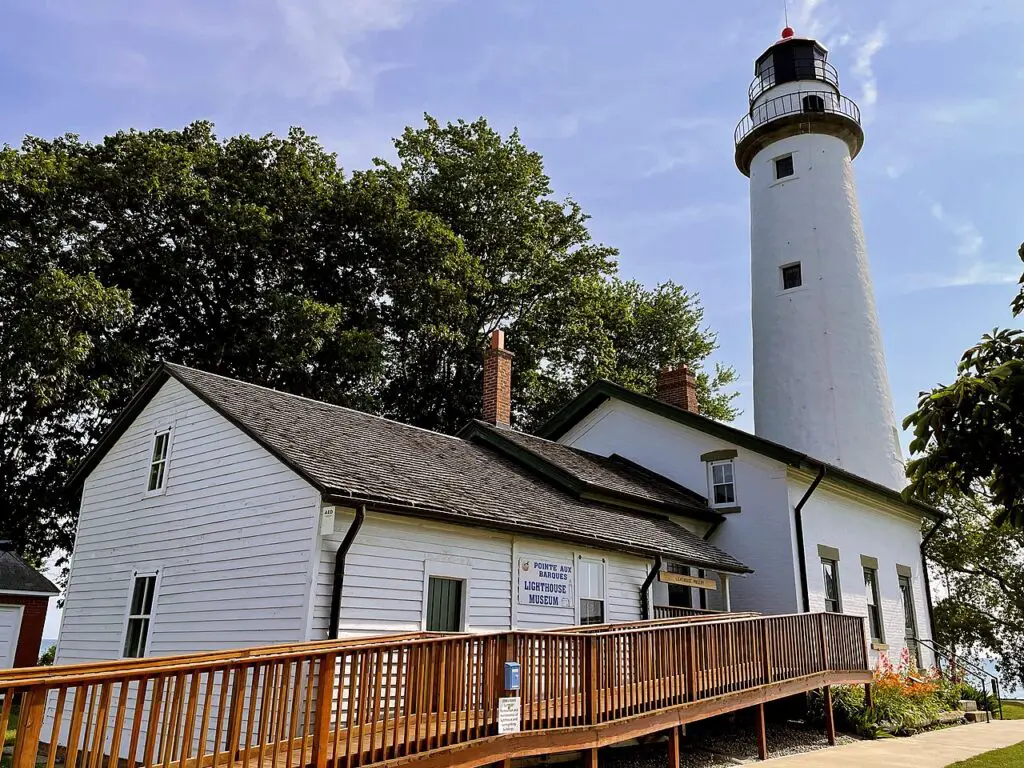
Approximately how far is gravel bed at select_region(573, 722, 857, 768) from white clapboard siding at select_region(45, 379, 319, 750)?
501 centimetres

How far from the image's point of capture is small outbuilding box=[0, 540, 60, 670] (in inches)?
771

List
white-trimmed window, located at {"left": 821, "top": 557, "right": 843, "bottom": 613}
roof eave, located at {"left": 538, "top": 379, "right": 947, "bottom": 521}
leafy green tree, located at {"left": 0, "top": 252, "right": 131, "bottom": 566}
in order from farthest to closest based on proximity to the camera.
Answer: leafy green tree, located at {"left": 0, "top": 252, "right": 131, "bottom": 566} < white-trimmed window, located at {"left": 821, "top": 557, "right": 843, "bottom": 613} < roof eave, located at {"left": 538, "top": 379, "right": 947, "bottom": 521}

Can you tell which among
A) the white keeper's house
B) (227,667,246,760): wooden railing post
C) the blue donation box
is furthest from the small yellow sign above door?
(227,667,246,760): wooden railing post

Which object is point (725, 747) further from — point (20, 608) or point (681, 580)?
point (20, 608)

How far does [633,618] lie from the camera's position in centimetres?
1333

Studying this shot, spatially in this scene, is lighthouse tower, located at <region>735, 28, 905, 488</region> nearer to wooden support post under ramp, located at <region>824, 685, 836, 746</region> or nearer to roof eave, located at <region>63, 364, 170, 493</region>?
wooden support post under ramp, located at <region>824, 685, 836, 746</region>

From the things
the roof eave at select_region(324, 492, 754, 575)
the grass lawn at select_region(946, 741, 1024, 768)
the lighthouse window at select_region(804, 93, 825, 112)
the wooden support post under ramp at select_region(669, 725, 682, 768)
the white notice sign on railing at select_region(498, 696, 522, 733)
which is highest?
the lighthouse window at select_region(804, 93, 825, 112)

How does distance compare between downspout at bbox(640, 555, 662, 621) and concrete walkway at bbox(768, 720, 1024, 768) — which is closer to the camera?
concrete walkway at bbox(768, 720, 1024, 768)

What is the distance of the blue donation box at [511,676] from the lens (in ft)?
26.8

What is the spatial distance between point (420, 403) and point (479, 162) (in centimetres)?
914

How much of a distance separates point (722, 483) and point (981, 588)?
676 inches

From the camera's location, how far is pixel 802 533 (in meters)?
16.8

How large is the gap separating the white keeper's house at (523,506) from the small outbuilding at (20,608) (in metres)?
7.14

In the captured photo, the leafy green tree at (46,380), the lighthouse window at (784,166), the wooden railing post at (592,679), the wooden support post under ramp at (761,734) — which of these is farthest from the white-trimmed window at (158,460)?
the lighthouse window at (784,166)
